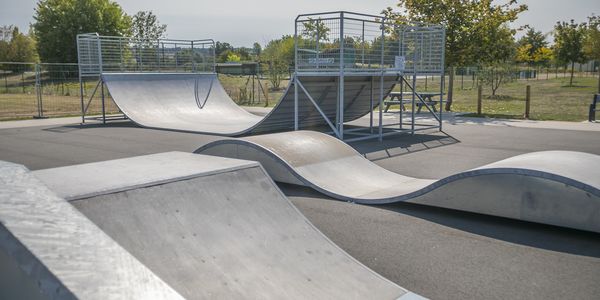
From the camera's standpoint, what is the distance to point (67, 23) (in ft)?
165

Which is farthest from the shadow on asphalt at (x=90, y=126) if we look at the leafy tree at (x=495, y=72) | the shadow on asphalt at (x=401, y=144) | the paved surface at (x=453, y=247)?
the leafy tree at (x=495, y=72)

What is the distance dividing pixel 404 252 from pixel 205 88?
51.7 feet

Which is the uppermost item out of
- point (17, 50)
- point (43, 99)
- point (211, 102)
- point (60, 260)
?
point (17, 50)

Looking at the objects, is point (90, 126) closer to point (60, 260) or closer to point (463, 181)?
point (463, 181)

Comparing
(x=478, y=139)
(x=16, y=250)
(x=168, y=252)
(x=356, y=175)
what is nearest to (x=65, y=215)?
(x=16, y=250)

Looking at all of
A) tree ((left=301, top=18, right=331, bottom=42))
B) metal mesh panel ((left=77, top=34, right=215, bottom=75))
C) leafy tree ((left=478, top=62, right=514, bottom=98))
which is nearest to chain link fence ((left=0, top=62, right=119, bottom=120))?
metal mesh panel ((left=77, top=34, right=215, bottom=75))

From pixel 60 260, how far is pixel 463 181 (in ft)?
15.9

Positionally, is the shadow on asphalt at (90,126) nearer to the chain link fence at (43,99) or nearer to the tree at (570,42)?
the chain link fence at (43,99)

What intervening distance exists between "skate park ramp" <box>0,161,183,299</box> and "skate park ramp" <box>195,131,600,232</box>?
176 inches

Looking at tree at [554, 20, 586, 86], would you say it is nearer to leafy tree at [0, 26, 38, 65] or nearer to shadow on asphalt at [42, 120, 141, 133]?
shadow on asphalt at [42, 120, 141, 133]

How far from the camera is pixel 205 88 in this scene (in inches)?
777

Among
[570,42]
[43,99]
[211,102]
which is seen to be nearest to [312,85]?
[211,102]

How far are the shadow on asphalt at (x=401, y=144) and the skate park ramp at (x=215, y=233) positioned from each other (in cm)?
621

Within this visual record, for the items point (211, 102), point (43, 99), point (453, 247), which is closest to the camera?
point (453, 247)
